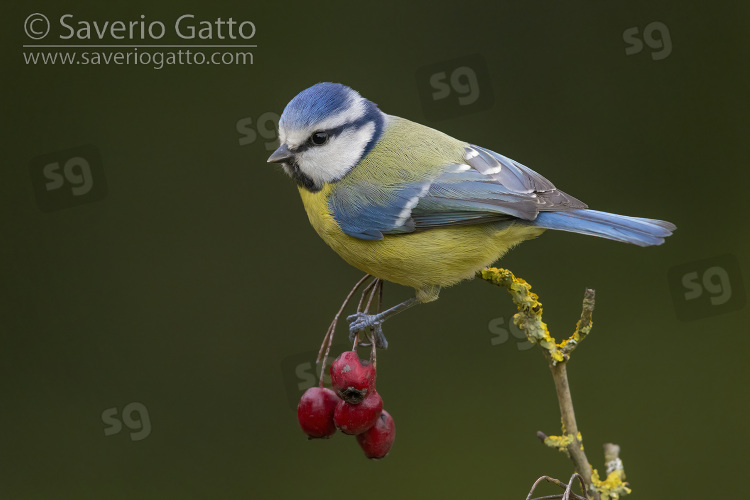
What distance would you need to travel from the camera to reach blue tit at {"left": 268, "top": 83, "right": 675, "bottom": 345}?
1724 millimetres

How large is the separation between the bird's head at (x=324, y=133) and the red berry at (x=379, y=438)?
61cm

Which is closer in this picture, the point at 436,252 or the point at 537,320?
the point at 537,320

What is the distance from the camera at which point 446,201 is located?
174 cm

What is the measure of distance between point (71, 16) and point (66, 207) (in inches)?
27.0
